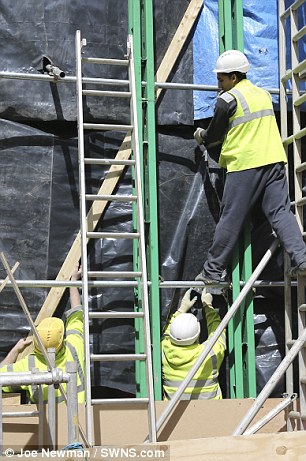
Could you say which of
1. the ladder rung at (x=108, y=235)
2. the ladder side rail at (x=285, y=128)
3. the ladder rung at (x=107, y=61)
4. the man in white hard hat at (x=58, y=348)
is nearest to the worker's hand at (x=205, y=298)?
the ladder side rail at (x=285, y=128)

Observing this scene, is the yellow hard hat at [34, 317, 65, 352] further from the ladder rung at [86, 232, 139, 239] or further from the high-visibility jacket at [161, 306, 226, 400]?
the high-visibility jacket at [161, 306, 226, 400]

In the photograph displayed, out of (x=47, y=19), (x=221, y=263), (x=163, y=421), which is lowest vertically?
(x=163, y=421)

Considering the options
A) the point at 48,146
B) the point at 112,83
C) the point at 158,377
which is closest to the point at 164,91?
the point at 112,83

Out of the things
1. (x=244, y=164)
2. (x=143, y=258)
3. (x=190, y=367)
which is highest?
(x=244, y=164)

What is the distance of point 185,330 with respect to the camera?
233 inches

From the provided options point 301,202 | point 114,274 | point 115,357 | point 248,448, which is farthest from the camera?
point 301,202

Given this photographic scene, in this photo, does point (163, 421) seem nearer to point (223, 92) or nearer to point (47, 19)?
point (223, 92)

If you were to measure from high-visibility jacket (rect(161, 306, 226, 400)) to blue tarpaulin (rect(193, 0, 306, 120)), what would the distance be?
1800mm

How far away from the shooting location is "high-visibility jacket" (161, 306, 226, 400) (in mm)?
5918

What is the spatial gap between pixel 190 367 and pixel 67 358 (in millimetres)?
855

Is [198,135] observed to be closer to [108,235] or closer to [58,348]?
[108,235]

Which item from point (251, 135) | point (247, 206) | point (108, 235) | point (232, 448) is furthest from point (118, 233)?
point (232, 448)

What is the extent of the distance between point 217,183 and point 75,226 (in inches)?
→ 44.8

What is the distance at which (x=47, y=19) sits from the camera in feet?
21.2
